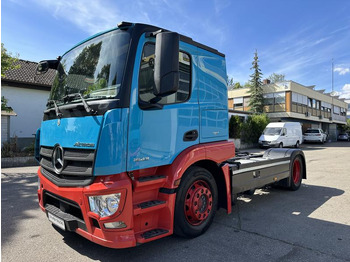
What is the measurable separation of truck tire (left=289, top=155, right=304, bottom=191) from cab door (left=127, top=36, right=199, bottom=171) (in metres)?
4.18

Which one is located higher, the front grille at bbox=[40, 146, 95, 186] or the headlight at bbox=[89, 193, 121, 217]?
the front grille at bbox=[40, 146, 95, 186]

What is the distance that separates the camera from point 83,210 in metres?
2.70

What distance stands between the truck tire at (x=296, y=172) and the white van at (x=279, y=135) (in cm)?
1499

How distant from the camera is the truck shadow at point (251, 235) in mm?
3158

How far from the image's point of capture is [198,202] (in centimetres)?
358

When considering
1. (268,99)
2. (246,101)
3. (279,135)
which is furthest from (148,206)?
(246,101)

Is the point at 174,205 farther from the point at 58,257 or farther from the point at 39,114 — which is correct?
the point at 39,114

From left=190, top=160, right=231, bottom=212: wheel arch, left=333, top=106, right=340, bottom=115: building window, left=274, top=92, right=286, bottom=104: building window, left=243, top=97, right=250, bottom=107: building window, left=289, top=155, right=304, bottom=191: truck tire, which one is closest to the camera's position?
left=190, top=160, right=231, bottom=212: wheel arch

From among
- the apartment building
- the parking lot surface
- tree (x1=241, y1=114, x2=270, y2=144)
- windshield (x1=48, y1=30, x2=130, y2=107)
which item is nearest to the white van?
tree (x1=241, y1=114, x2=270, y2=144)

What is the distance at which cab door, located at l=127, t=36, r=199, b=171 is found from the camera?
2.83 metres

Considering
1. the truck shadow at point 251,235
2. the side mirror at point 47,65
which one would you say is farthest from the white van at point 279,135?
the side mirror at point 47,65

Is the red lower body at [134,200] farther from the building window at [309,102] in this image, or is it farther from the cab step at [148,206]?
the building window at [309,102]

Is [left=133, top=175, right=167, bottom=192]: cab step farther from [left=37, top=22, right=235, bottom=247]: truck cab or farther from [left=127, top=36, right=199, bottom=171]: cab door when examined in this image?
[left=127, top=36, right=199, bottom=171]: cab door

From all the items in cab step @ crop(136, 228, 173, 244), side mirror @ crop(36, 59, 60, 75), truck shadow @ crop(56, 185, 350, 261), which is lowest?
truck shadow @ crop(56, 185, 350, 261)
